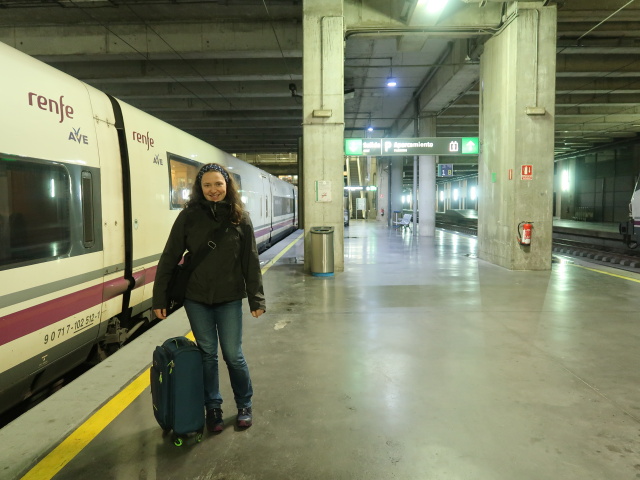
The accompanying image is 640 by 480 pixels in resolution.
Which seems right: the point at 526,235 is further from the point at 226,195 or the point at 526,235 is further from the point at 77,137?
the point at 77,137

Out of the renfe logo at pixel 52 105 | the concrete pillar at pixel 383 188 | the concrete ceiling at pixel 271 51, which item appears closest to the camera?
the renfe logo at pixel 52 105

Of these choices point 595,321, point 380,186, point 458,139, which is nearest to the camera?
point 595,321

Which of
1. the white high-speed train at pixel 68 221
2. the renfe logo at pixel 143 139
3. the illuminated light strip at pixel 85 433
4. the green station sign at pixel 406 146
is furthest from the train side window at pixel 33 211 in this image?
the green station sign at pixel 406 146

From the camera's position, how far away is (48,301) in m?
3.60

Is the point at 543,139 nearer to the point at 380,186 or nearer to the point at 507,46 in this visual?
the point at 507,46

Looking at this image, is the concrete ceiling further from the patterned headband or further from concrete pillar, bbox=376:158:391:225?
concrete pillar, bbox=376:158:391:225

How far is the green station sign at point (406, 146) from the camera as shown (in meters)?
12.4

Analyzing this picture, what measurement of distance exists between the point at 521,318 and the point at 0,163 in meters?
5.58

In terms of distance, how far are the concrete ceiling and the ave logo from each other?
757cm

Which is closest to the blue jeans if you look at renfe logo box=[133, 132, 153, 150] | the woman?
the woman

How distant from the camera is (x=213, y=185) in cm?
292

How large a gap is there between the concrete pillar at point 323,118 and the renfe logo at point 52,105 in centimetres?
607

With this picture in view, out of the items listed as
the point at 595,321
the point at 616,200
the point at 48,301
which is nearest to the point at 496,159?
the point at 595,321

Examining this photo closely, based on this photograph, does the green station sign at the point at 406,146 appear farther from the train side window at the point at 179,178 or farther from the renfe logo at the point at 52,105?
the renfe logo at the point at 52,105
